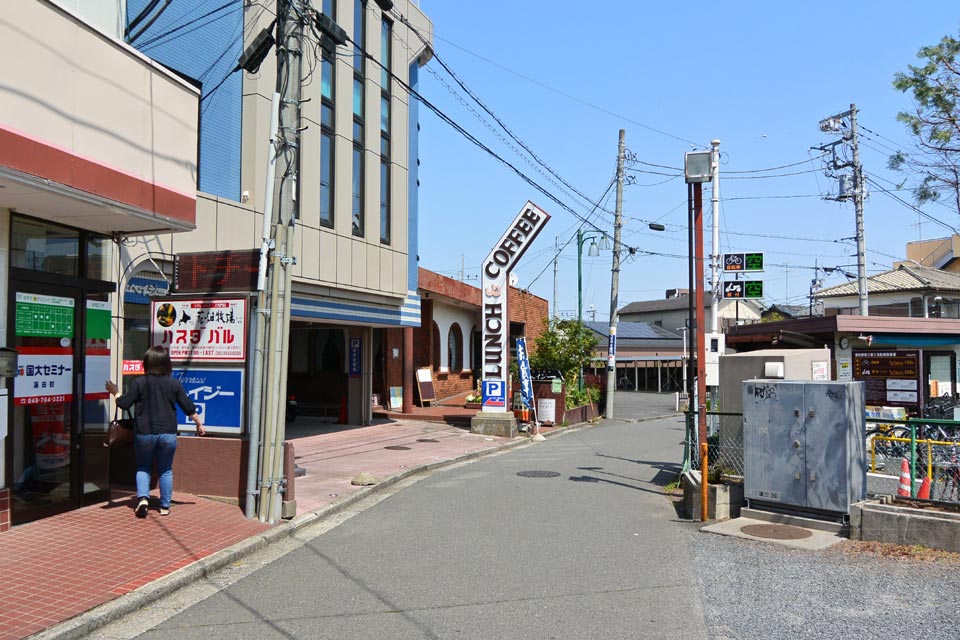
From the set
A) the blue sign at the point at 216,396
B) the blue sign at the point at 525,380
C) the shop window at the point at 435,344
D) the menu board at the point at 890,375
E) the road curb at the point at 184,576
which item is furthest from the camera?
the shop window at the point at 435,344

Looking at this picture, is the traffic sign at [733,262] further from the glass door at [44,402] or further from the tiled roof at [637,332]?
the tiled roof at [637,332]

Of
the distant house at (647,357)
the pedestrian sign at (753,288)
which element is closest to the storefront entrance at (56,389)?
the pedestrian sign at (753,288)

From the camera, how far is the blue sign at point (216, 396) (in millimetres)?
8852

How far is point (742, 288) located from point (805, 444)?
53.9 ft

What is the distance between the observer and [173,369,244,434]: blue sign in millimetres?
8852

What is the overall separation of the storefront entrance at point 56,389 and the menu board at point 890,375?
1359 centimetres

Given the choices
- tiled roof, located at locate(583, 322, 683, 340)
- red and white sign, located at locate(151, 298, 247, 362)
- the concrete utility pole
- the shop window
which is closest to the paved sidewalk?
the concrete utility pole

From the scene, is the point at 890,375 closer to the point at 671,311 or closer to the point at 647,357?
the point at 647,357

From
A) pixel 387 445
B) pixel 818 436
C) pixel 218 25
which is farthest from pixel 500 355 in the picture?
pixel 818 436

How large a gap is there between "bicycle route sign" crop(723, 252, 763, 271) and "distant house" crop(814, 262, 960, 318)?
1612 centimetres

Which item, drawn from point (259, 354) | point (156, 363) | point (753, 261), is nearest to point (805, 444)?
point (259, 354)

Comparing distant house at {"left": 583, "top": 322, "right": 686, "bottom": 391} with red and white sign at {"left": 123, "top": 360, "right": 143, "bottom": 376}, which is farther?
distant house at {"left": 583, "top": 322, "right": 686, "bottom": 391}

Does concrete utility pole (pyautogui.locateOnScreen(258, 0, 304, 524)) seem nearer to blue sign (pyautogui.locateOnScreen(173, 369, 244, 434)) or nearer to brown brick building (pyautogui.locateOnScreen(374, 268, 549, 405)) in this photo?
blue sign (pyautogui.locateOnScreen(173, 369, 244, 434))

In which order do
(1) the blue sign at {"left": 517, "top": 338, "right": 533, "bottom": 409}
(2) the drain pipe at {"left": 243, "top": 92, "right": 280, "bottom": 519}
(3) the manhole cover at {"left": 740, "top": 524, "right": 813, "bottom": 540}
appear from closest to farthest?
1. (3) the manhole cover at {"left": 740, "top": 524, "right": 813, "bottom": 540}
2. (2) the drain pipe at {"left": 243, "top": 92, "right": 280, "bottom": 519}
3. (1) the blue sign at {"left": 517, "top": 338, "right": 533, "bottom": 409}
